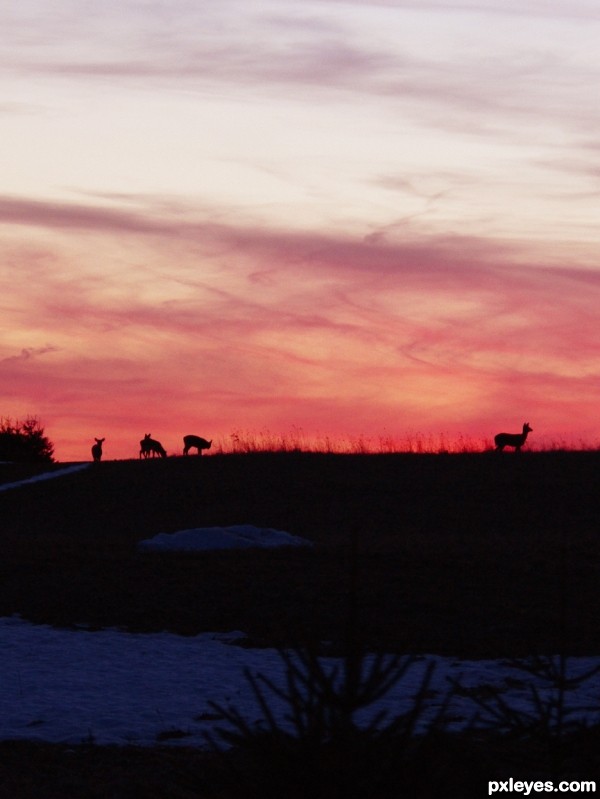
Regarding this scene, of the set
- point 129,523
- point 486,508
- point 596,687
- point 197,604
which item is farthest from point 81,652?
point 486,508

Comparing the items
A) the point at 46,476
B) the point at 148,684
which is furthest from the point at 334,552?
the point at 46,476

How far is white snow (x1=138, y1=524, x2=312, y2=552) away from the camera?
24609 millimetres

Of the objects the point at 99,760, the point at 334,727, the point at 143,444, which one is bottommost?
the point at 99,760

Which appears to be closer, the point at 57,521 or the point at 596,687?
the point at 596,687

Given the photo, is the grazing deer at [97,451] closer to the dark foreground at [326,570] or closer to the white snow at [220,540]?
the dark foreground at [326,570]

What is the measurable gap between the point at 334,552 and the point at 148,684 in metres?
9.04

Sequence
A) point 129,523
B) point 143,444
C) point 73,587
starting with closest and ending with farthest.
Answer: point 73,587 → point 129,523 → point 143,444

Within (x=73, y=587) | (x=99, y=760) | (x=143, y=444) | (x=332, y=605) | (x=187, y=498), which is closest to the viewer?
(x=99, y=760)

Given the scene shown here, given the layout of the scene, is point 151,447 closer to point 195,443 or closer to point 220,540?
point 195,443

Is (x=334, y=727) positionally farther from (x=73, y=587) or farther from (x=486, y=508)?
(x=486, y=508)

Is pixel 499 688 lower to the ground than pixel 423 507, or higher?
lower

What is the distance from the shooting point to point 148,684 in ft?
46.4

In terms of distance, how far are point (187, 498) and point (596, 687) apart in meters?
22.7

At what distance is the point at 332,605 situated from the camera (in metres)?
18.7
